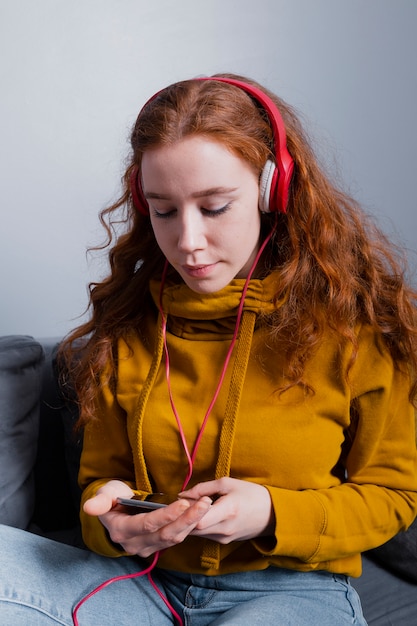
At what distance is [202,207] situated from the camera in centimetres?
112

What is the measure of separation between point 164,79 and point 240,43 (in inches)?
7.9

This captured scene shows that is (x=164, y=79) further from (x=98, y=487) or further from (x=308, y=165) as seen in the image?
(x=98, y=487)

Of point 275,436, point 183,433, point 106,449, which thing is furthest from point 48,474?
point 275,436

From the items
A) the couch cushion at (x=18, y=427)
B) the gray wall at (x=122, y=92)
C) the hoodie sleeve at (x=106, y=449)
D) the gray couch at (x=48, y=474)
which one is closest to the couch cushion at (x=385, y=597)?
the gray couch at (x=48, y=474)

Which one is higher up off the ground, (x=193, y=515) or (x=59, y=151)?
(x=59, y=151)

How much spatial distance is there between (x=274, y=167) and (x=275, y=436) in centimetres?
38

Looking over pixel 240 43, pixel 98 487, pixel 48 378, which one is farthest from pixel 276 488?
pixel 240 43

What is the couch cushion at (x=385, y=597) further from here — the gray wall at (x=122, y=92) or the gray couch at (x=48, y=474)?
the gray wall at (x=122, y=92)

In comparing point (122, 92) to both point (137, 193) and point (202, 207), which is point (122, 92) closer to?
point (137, 193)

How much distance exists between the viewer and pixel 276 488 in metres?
1.16

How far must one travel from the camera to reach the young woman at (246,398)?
112 centimetres

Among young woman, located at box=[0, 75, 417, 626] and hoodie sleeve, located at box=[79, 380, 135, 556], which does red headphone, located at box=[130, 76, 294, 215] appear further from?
hoodie sleeve, located at box=[79, 380, 135, 556]

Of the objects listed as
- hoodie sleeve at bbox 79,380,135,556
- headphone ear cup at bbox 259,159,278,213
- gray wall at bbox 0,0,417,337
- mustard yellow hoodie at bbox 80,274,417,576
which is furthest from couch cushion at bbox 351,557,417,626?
gray wall at bbox 0,0,417,337

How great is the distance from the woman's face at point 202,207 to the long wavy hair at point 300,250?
2 centimetres
